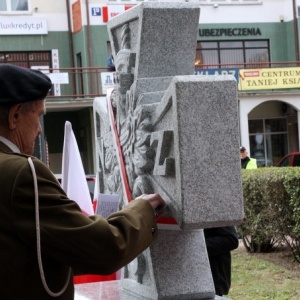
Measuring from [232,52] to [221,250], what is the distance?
83.9 feet

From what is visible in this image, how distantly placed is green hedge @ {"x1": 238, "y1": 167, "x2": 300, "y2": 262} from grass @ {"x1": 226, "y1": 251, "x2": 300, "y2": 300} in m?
0.36

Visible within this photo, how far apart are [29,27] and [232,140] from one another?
2588 cm

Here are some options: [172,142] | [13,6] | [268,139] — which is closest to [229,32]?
[268,139]

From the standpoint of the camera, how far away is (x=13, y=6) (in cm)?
2827

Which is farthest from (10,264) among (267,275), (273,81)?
(273,81)

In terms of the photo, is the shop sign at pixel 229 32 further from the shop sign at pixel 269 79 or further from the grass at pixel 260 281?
the grass at pixel 260 281

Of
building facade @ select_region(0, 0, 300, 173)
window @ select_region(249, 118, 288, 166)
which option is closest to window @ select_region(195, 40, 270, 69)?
building facade @ select_region(0, 0, 300, 173)

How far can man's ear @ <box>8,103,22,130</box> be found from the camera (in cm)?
259

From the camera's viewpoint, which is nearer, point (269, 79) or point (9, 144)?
point (9, 144)

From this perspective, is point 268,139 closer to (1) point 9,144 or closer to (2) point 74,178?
(2) point 74,178

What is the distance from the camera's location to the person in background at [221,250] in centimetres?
459

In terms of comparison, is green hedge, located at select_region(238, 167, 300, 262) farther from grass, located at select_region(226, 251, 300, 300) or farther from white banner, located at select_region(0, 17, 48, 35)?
white banner, located at select_region(0, 17, 48, 35)

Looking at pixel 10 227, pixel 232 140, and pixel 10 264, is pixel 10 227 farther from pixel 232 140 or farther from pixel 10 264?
pixel 232 140

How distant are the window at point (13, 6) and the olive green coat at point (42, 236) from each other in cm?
2655
